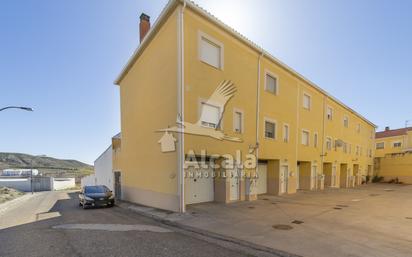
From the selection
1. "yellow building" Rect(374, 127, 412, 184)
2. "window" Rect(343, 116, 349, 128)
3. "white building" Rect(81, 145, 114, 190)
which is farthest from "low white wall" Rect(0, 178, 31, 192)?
"yellow building" Rect(374, 127, 412, 184)

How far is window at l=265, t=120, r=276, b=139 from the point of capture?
15.4 meters

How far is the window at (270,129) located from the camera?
1541 centimetres

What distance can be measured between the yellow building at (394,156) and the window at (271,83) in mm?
28925

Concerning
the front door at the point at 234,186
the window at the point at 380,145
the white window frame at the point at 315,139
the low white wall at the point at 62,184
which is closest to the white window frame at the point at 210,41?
the front door at the point at 234,186

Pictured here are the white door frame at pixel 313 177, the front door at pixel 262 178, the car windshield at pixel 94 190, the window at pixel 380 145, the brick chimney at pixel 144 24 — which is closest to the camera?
the car windshield at pixel 94 190

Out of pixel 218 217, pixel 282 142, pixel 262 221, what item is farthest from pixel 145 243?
pixel 282 142

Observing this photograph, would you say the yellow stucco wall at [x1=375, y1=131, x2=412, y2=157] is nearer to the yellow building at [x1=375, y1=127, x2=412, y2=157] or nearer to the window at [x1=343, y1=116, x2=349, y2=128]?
the yellow building at [x1=375, y1=127, x2=412, y2=157]

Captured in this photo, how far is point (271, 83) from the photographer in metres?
16.1

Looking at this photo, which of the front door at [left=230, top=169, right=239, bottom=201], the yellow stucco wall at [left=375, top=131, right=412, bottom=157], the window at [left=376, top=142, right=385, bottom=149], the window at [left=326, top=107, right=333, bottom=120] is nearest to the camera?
the front door at [left=230, top=169, right=239, bottom=201]

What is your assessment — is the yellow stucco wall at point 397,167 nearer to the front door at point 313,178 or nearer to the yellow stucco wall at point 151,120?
the front door at point 313,178

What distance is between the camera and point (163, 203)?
36.3ft

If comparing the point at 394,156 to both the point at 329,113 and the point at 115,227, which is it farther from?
the point at 115,227

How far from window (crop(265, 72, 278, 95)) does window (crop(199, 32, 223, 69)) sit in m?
4.85

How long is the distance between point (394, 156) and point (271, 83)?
30689mm
